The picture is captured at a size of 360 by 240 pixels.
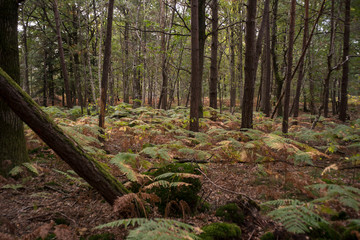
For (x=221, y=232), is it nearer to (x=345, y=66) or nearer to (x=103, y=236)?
(x=103, y=236)

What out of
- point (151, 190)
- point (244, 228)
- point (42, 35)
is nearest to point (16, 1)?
point (151, 190)

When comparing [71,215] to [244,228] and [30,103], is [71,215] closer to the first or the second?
[30,103]

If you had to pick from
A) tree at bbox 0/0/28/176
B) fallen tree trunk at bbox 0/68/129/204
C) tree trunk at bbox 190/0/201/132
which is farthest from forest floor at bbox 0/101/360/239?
tree trunk at bbox 190/0/201/132

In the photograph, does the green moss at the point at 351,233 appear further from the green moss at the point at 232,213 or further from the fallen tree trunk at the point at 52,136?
the fallen tree trunk at the point at 52,136

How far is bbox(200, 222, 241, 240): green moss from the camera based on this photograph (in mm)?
2502

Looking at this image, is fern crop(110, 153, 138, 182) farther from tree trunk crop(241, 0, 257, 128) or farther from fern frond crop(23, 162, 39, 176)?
tree trunk crop(241, 0, 257, 128)

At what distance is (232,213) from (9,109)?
4.80m

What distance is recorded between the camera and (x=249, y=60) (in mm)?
6648

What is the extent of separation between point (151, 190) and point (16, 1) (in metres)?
4.82

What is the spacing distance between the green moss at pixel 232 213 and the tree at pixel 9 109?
4272 mm

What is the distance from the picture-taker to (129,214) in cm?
307

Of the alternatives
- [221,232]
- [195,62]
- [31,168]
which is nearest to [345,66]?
[195,62]

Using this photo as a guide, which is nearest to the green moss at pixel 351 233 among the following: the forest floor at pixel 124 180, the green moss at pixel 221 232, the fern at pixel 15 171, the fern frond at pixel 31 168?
the forest floor at pixel 124 180

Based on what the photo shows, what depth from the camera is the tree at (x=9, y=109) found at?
412 centimetres
